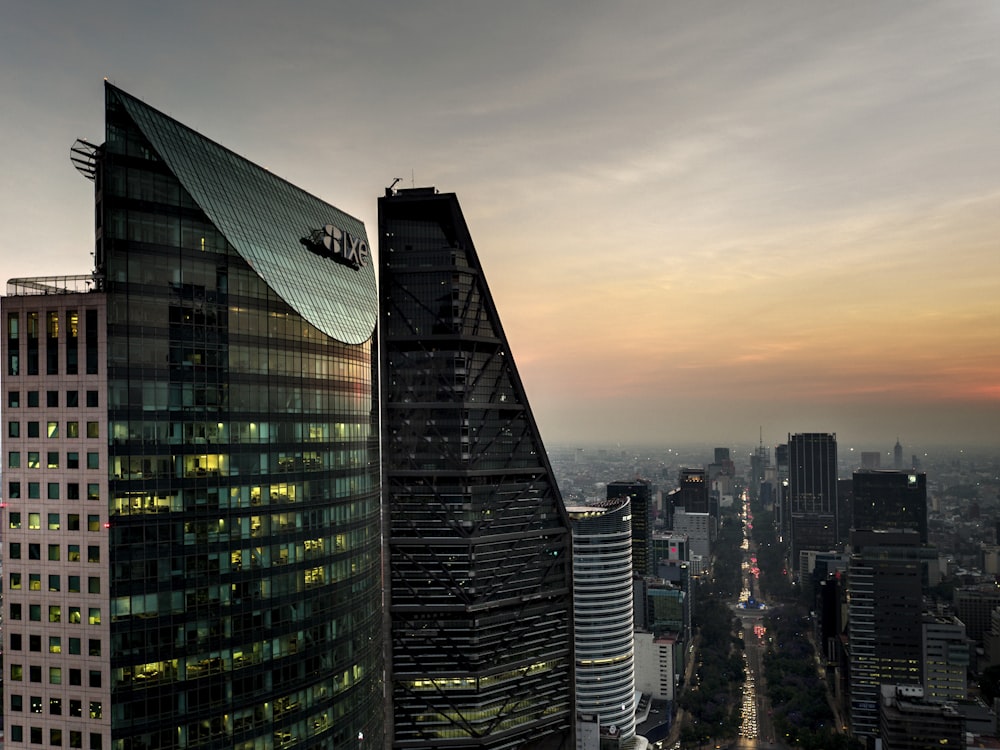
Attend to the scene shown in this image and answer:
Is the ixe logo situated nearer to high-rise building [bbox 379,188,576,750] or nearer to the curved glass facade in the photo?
the curved glass facade

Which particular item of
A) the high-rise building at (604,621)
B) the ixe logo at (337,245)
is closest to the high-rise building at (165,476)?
the ixe logo at (337,245)

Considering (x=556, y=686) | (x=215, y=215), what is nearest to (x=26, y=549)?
(x=215, y=215)

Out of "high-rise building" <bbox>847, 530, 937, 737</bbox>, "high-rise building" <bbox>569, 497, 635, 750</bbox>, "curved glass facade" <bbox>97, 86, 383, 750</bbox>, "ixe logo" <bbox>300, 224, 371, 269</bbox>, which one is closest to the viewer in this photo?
"curved glass facade" <bbox>97, 86, 383, 750</bbox>

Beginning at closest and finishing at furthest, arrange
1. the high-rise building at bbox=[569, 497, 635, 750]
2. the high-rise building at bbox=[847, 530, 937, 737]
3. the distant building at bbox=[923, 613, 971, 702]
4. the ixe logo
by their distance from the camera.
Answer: the ixe logo, the high-rise building at bbox=[569, 497, 635, 750], the distant building at bbox=[923, 613, 971, 702], the high-rise building at bbox=[847, 530, 937, 737]

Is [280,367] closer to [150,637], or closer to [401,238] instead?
[150,637]

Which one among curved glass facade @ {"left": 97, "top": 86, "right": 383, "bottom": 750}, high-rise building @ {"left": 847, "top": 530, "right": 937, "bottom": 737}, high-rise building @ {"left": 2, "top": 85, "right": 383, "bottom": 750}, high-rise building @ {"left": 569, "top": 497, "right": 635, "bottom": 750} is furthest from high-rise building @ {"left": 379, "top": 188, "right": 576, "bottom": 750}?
high-rise building @ {"left": 847, "top": 530, "right": 937, "bottom": 737}

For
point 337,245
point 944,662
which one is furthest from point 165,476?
point 944,662

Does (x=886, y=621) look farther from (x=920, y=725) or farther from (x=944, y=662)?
(x=920, y=725)
